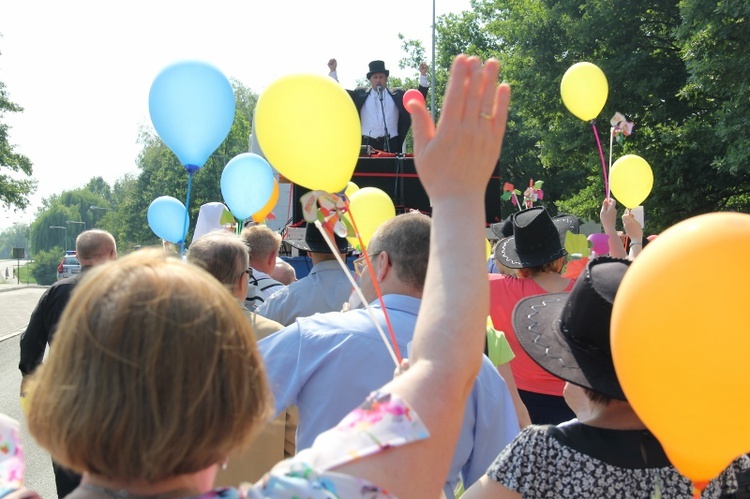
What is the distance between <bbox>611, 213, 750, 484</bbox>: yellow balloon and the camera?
1405 millimetres

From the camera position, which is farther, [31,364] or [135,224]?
[135,224]

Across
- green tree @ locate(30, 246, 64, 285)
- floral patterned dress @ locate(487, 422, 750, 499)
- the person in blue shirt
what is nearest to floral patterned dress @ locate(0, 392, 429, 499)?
floral patterned dress @ locate(487, 422, 750, 499)

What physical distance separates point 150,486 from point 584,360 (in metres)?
1.15

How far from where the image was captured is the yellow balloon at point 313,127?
7.93ft

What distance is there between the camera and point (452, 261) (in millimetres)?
1318

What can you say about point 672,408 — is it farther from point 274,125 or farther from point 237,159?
point 237,159

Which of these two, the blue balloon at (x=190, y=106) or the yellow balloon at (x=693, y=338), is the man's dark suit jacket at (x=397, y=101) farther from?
the yellow balloon at (x=693, y=338)

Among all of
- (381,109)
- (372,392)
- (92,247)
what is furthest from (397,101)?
(372,392)

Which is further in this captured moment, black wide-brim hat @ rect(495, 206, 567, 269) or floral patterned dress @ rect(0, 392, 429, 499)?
black wide-brim hat @ rect(495, 206, 567, 269)

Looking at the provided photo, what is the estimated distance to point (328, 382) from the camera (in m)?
2.38

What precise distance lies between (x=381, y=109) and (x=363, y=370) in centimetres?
771

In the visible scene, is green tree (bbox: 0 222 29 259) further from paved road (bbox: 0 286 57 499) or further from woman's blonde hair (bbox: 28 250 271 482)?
woman's blonde hair (bbox: 28 250 271 482)

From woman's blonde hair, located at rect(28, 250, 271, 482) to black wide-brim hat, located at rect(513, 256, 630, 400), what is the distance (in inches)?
39.3

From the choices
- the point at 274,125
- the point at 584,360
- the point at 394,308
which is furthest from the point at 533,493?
the point at 274,125
